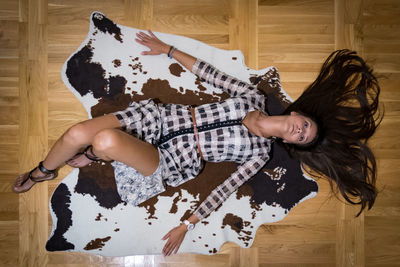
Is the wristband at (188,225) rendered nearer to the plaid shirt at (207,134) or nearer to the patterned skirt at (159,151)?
the plaid shirt at (207,134)

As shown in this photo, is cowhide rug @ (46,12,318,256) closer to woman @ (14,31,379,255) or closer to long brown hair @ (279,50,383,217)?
woman @ (14,31,379,255)

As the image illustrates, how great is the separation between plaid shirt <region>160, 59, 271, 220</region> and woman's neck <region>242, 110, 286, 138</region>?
3cm

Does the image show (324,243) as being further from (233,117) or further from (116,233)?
(116,233)

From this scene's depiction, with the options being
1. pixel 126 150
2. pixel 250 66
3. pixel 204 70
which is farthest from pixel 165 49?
pixel 126 150

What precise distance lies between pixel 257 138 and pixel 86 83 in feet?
4.30

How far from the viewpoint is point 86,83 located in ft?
6.73

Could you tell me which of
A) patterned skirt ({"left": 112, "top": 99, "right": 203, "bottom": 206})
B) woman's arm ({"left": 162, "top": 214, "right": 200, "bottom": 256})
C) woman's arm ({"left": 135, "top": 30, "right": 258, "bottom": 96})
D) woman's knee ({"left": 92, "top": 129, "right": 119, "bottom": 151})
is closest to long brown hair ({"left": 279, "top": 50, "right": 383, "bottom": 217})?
woman's arm ({"left": 135, "top": 30, "right": 258, "bottom": 96})

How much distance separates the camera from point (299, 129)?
5.29 feet

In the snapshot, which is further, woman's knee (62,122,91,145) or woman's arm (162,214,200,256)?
woman's arm (162,214,200,256)

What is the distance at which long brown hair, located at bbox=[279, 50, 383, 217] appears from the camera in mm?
1762

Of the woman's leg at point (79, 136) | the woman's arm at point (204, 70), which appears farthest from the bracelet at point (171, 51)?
the woman's leg at point (79, 136)

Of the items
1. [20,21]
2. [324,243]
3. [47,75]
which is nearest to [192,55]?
[47,75]

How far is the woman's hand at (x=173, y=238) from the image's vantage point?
1.93m

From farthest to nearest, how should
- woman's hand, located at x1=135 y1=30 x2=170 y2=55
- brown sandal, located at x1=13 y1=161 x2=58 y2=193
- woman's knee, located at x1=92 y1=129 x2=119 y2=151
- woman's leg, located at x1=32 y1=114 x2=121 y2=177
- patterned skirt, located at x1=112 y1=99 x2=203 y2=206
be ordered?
woman's hand, located at x1=135 y1=30 x2=170 y2=55 → brown sandal, located at x1=13 y1=161 x2=58 y2=193 → patterned skirt, located at x1=112 y1=99 x2=203 y2=206 → woman's leg, located at x1=32 y1=114 x2=121 y2=177 → woman's knee, located at x1=92 y1=129 x2=119 y2=151
